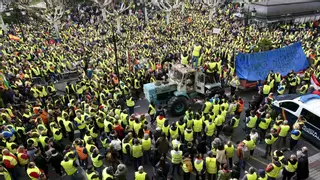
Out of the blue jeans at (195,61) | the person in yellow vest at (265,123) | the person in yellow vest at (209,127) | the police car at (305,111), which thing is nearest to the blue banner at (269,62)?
the blue jeans at (195,61)

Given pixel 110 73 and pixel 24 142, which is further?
pixel 110 73

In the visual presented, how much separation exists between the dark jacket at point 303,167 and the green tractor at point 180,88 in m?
5.59

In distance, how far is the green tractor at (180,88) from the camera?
1258cm

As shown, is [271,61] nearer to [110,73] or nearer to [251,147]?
[251,147]

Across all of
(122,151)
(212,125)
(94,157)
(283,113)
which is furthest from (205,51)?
(94,157)

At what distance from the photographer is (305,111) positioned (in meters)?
10.4

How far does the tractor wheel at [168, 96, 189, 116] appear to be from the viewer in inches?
489

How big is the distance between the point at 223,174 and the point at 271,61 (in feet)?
34.1

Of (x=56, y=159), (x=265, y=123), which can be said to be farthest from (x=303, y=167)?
(x=56, y=159)

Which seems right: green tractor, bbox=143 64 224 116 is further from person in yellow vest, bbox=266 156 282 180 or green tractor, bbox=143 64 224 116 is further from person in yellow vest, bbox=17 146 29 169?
person in yellow vest, bbox=17 146 29 169

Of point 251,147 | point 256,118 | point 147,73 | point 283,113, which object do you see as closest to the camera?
point 251,147

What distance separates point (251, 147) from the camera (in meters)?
9.02

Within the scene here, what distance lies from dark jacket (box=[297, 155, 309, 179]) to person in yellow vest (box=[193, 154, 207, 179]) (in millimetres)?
2704

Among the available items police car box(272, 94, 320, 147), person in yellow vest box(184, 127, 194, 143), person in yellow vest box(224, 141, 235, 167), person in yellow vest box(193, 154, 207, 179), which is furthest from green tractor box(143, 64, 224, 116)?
person in yellow vest box(193, 154, 207, 179)
